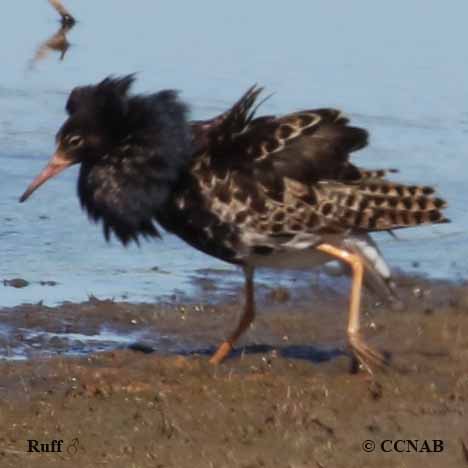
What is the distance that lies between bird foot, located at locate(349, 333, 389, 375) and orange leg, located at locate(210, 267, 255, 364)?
26.9 inches

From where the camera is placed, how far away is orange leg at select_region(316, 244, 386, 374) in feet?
27.9

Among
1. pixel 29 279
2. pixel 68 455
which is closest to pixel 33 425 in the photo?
pixel 68 455

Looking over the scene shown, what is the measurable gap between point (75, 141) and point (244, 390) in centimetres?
160

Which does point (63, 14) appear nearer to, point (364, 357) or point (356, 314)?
point (356, 314)

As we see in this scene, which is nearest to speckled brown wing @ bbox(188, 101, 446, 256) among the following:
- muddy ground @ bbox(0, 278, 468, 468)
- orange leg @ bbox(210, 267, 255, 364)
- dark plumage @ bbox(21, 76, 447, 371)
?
dark plumage @ bbox(21, 76, 447, 371)

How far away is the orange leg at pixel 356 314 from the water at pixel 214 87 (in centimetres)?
176

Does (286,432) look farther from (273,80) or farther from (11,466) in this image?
(273,80)

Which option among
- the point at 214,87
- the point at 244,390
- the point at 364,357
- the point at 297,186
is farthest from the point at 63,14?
the point at 244,390

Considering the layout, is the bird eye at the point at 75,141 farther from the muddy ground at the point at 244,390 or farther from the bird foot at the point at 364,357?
the bird foot at the point at 364,357

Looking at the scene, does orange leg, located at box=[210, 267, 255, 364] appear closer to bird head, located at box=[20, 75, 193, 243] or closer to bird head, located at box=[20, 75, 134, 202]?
bird head, located at box=[20, 75, 193, 243]

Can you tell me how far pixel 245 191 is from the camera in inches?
332

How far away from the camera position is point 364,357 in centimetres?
850

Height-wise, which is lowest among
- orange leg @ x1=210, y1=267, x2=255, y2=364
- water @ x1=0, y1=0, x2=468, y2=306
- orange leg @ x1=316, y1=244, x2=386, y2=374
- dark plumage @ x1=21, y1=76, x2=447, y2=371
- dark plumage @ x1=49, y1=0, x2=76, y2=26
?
dark plumage @ x1=49, y1=0, x2=76, y2=26

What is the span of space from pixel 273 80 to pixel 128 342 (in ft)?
21.1
